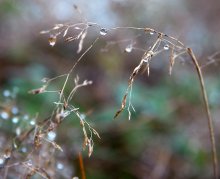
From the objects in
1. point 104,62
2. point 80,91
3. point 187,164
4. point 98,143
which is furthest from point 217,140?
point 104,62

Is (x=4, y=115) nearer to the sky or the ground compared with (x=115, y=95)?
nearer to the ground

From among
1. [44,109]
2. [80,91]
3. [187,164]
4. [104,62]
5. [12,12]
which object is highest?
[12,12]

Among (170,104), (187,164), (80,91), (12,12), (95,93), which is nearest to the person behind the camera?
(187,164)

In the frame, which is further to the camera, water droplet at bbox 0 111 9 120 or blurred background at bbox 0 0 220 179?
blurred background at bbox 0 0 220 179

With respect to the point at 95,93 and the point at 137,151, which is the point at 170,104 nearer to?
the point at 137,151

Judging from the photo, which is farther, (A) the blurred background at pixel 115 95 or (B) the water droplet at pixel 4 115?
(A) the blurred background at pixel 115 95

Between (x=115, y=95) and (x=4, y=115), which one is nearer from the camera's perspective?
(x=4, y=115)

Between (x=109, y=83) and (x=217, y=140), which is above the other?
(x=109, y=83)

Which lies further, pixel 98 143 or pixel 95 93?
pixel 95 93
